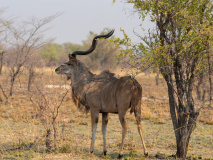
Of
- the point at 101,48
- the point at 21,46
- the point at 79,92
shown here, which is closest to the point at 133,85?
the point at 79,92

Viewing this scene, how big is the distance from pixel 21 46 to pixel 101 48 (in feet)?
98.9

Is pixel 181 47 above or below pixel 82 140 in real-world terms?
above

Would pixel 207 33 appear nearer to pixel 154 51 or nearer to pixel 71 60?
pixel 154 51

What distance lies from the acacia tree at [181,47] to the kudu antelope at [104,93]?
700 mm

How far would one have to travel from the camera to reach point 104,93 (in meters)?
6.05

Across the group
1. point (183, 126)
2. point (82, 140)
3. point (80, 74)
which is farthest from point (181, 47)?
point (82, 140)

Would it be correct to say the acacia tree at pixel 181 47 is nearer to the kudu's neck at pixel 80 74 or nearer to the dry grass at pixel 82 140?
the dry grass at pixel 82 140

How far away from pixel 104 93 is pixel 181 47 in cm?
185

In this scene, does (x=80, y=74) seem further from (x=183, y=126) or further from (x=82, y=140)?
(x=183, y=126)

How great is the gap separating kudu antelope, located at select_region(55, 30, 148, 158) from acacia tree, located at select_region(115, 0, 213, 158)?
2.30 feet

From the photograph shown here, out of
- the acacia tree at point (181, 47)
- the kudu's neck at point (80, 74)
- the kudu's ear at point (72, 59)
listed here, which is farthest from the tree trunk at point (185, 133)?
the kudu's ear at point (72, 59)

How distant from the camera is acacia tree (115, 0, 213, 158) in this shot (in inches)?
205

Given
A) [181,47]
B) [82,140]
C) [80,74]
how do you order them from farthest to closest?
[82,140]
[80,74]
[181,47]

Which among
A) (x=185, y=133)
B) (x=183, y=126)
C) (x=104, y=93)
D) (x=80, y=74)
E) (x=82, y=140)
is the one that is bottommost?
(x=82, y=140)
